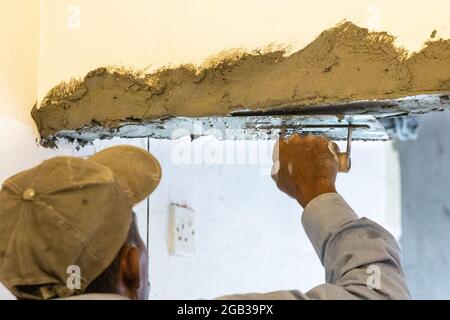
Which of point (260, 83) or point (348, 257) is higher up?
point (260, 83)

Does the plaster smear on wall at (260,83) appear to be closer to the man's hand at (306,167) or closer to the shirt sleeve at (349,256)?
the man's hand at (306,167)

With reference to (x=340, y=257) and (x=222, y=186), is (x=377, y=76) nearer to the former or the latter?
(x=340, y=257)

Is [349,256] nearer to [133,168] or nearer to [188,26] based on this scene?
[133,168]

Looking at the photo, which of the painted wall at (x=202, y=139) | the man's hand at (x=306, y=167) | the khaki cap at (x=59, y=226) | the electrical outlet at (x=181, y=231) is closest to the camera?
the khaki cap at (x=59, y=226)

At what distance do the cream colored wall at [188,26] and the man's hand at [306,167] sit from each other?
19cm

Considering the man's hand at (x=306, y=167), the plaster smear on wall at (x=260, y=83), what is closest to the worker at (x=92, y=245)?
the man's hand at (x=306, y=167)

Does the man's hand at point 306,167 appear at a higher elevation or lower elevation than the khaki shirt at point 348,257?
higher

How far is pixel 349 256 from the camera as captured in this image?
85 centimetres

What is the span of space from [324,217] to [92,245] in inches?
13.4

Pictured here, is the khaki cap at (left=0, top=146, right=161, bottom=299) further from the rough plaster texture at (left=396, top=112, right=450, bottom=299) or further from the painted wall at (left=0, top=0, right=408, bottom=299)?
the rough plaster texture at (left=396, top=112, right=450, bottom=299)

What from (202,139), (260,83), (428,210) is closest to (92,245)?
(260,83)

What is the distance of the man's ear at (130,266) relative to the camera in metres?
0.82

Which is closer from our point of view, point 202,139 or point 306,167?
point 306,167
